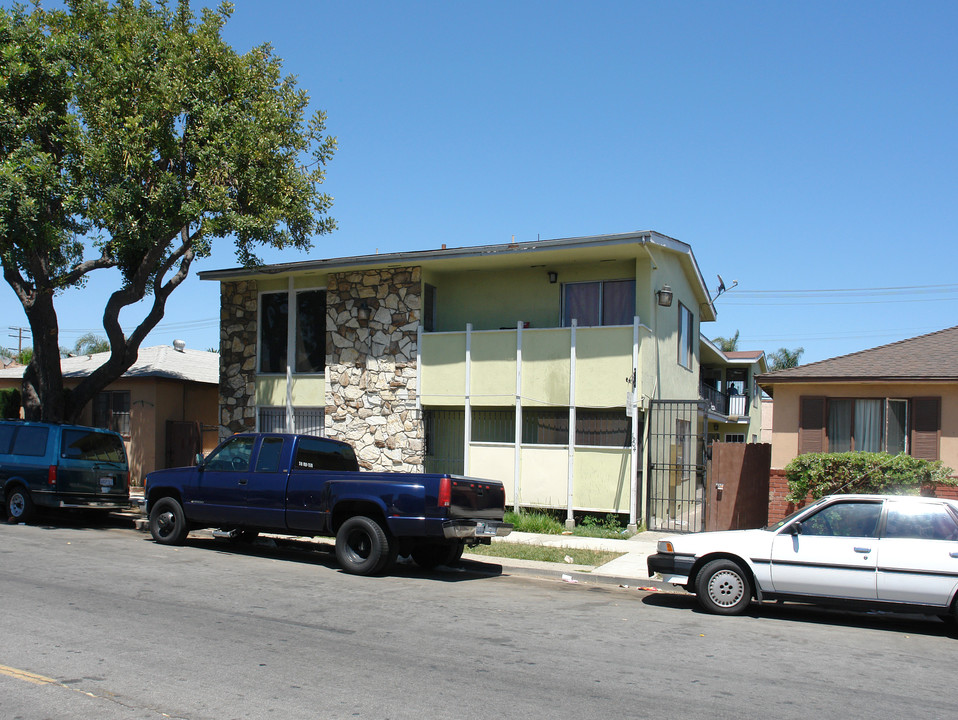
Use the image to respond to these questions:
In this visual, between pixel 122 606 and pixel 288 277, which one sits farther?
pixel 288 277

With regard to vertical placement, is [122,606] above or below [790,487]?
below

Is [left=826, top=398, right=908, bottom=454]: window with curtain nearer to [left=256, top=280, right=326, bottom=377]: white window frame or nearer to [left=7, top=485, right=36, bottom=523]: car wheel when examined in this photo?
[left=256, top=280, right=326, bottom=377]: white window frame

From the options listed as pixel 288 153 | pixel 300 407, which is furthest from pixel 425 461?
pixel 288 153

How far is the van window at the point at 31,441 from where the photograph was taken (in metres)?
15.6

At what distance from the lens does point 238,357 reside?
2086cm

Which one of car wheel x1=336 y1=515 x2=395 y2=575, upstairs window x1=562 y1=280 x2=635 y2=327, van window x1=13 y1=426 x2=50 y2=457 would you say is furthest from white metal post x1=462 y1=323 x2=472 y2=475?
van window x1=13 y1=426 x2=50 y2=457

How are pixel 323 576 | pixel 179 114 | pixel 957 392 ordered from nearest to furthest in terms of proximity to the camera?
pixel 323 576
pixel 957 392
pixel 179 114

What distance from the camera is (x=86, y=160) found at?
15.7 m

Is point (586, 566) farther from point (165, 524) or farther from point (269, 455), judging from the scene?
point (165, 524)

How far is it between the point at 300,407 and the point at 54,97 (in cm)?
846

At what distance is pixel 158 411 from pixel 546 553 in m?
13.5

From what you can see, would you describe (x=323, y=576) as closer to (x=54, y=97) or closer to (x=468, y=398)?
(x=468, y=398)

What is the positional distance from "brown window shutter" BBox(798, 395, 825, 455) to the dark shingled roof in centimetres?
46

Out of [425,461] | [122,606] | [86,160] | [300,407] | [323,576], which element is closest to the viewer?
[122,606]
